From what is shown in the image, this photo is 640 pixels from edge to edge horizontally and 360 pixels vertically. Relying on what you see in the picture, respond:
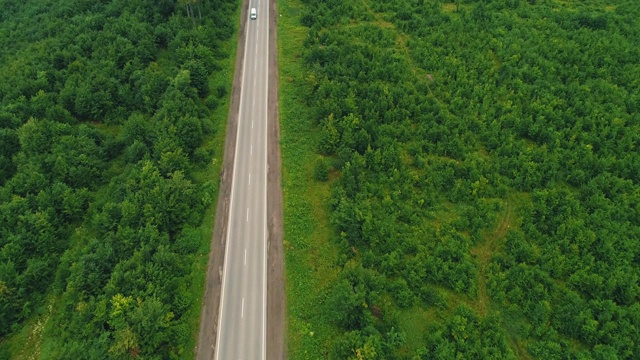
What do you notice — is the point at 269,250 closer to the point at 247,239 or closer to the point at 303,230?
the point at 247,239

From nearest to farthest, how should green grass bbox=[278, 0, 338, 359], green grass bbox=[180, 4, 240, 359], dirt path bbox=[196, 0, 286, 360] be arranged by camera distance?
dirt path bbox=[196, 0, 286, 360], green grass bbox=[278, 0, 338, 359], green grass bbox=[180, 4, 240, 359]

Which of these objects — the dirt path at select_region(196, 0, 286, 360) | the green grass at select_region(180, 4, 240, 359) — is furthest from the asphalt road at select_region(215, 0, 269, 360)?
the green grass at select_region(180, 4, 240, 359)

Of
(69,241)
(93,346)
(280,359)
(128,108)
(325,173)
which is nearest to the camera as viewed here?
(93,346)

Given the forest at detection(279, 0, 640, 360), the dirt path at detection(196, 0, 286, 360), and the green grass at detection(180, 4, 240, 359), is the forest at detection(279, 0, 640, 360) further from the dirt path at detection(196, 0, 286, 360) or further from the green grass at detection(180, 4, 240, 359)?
the green grass at detection(180, 4, 240, 359)

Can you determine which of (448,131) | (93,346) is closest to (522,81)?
(448,131)

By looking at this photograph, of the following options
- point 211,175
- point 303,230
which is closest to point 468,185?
point 303,230

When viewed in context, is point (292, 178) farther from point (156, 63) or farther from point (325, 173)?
point (156, 63)
